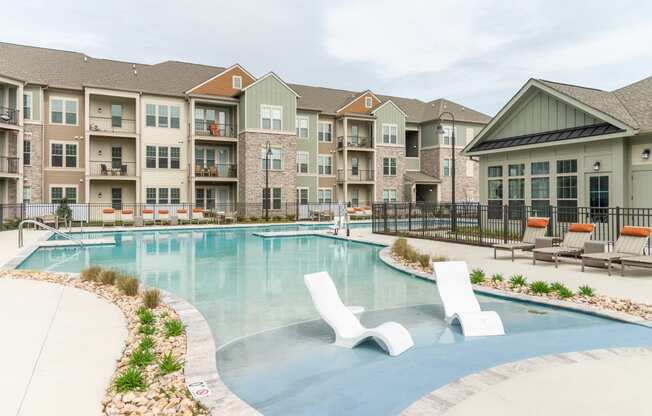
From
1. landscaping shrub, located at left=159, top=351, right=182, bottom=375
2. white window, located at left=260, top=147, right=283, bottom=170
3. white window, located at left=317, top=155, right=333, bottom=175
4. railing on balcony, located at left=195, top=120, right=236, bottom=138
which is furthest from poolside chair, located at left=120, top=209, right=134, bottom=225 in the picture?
landscaping shrub, located at left=159, top=351, right=182, bottom=375

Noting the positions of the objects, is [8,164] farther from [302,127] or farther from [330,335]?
[330,335]

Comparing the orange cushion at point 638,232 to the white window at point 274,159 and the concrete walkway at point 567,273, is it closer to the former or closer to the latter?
the concrete walkway at point 567,273

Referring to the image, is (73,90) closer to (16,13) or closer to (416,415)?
(16,13)

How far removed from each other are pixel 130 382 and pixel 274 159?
1205 inches

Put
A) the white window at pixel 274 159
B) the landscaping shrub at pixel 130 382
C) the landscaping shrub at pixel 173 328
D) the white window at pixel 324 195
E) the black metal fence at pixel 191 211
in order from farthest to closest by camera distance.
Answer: the white window at pixel 324 195
the white window at pixel 274 159
the black metal fence at pixel 191 211
the landscaping shrub at pixel 173 328
the landscaping shrub at pixel 130 382

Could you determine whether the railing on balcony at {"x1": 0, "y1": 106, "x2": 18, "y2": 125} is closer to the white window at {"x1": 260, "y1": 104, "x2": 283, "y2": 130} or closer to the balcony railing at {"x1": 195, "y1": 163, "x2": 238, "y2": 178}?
the balcony railing at {"x1": 195, "y1": 163, "x2": 238, "y2": 178}

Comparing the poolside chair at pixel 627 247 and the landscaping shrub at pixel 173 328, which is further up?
the poolside chair at pixel 627 247

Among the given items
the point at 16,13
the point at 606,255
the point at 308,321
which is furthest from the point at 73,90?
the point at 606,255

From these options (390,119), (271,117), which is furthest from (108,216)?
(390,119)

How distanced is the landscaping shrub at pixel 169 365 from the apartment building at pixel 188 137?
24.9 m

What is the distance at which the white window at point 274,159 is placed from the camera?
33.8m

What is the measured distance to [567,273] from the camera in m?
10.8

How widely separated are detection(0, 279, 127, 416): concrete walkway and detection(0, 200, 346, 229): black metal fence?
64.6 ft

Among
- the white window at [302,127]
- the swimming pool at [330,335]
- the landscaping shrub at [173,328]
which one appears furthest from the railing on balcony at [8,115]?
the landscaping shrub at [173,328]
